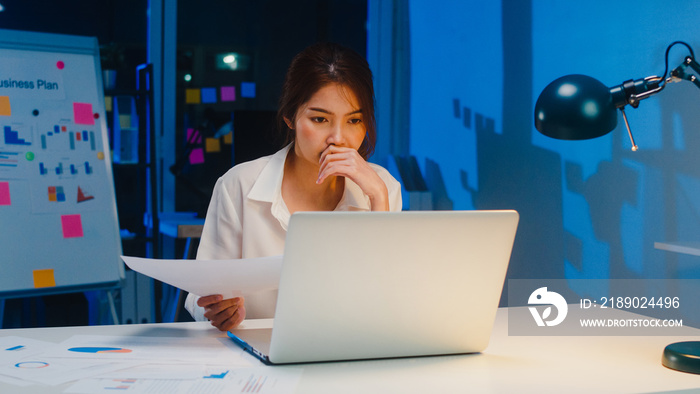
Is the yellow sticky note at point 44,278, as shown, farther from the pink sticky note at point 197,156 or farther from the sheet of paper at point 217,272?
the sheet of paper at point 217,272

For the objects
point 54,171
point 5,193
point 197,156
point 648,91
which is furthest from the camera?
point 197,156

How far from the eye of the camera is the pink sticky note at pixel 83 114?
2.82 m

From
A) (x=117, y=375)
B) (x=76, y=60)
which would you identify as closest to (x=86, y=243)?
(x=76, y=60)

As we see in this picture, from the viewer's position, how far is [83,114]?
285cm

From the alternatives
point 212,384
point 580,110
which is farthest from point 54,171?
point 580,110

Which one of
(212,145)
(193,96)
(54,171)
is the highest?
(193,96)

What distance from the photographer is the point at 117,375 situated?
0.83 m

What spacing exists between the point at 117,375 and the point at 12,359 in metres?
0.20

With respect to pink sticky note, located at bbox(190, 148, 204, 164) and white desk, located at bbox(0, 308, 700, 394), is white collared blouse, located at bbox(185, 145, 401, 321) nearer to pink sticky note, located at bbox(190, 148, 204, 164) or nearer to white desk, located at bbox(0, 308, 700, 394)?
white desk, located at bbox(0, 308, 700, 394)

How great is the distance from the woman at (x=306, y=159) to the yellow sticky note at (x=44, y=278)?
1.43m

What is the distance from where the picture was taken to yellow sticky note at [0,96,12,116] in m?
2.65

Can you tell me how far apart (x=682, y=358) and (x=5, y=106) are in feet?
8.75

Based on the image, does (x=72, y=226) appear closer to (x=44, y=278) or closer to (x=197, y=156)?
(x=44, y=278)

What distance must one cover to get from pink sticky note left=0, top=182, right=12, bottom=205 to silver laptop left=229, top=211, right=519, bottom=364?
2063 millimetres
